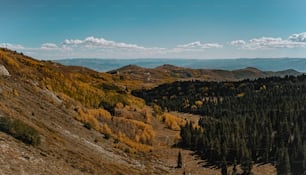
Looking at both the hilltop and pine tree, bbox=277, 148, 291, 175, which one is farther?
pine tree, bbox=277, 148, 291, 175

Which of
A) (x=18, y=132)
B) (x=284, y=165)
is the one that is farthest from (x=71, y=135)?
(x=284, y=165)

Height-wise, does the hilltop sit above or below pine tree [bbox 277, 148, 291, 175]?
above

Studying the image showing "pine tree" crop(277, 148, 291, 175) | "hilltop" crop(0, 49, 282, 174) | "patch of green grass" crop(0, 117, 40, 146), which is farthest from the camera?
"pine tree" crop(277, 148, 291, 175)

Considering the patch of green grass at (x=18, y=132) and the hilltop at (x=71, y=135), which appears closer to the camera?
the hilltop at (x=71, y=135)

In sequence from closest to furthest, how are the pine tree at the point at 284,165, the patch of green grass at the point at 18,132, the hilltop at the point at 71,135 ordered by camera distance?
the hilltop at the point at 71,135
the patch of green grass at the point at 18,132
the pine tree at the point at 284,165

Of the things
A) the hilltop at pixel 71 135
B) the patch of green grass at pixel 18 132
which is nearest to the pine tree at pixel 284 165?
the hilltop at pixel 71 135

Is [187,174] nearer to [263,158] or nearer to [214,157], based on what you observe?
[214,157]

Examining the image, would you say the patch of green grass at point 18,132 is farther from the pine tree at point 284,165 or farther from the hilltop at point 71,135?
the pine tree at point 284,165

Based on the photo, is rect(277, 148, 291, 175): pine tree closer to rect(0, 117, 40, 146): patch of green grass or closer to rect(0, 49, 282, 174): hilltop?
rect(0, 49, 282, 174): hilltop

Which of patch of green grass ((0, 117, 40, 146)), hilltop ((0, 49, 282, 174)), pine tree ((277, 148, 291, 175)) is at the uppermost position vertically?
patch of green grass ((0, 117, 40, 146))

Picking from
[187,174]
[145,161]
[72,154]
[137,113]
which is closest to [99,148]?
[145,161]

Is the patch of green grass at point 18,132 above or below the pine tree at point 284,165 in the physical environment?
above

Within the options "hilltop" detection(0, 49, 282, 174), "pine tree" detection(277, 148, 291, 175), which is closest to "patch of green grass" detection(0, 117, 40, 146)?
"hilltop" detection(0, 49, 282, 174)

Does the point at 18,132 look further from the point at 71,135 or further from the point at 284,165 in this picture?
the point at 284,165
